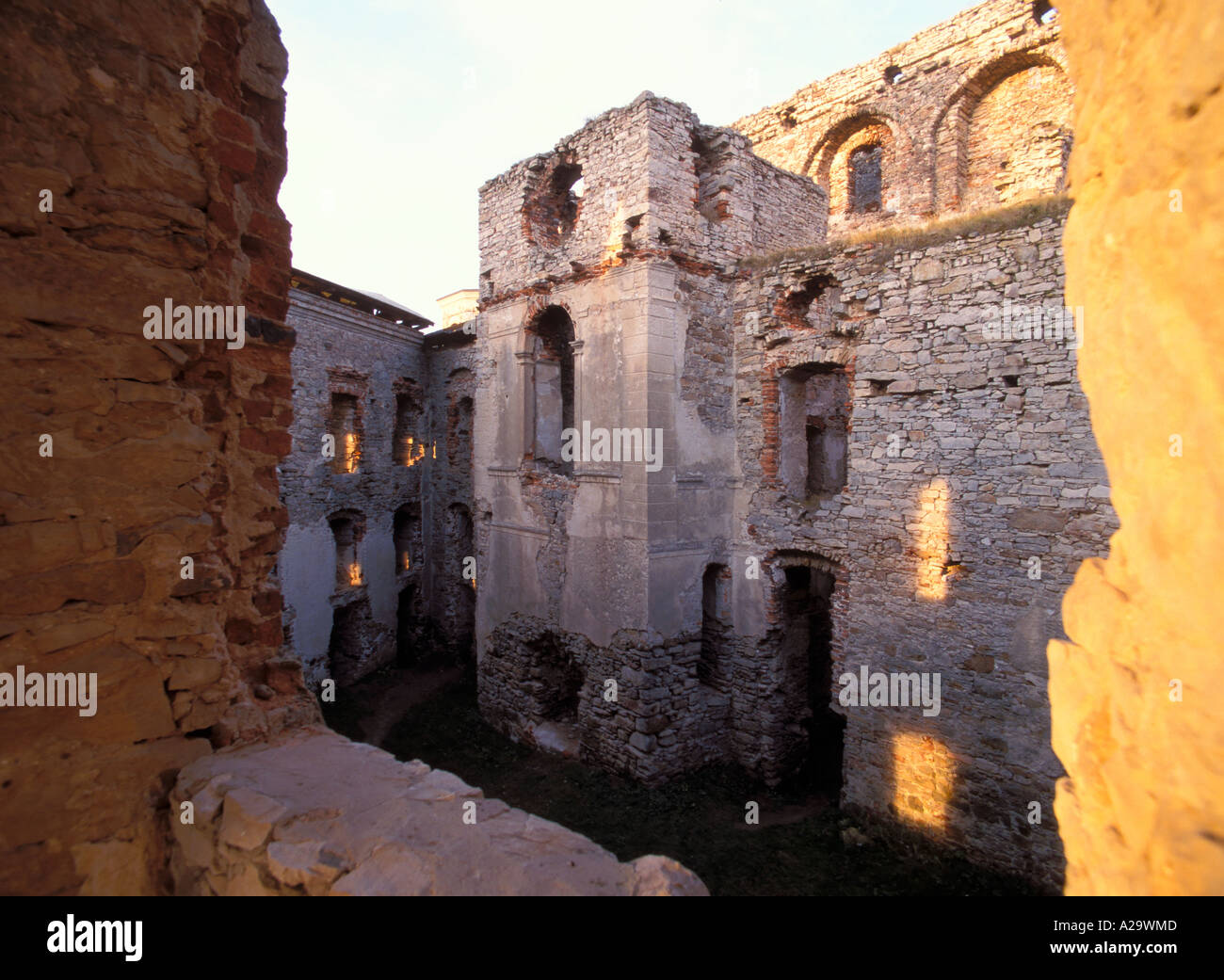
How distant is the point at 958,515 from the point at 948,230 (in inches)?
137

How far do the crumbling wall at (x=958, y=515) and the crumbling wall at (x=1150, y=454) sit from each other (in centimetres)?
604

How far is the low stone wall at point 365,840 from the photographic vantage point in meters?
2.20

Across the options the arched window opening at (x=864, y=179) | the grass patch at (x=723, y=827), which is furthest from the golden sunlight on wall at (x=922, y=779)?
the arched window opening at (x=864, y=179)

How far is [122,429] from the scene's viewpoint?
2803 mm

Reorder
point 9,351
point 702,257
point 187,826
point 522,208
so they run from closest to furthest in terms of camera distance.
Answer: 1. point 9,351
2. point 187,826
3. point 702,257
4. point 522,208

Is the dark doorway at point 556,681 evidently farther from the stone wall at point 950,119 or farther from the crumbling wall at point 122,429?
the stone wall at point 950,119

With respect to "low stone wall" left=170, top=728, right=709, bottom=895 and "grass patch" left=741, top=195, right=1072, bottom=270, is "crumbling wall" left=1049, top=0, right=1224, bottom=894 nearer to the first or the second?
Answer: "low stone wall" left=170, top=728, right=709, bottom=895

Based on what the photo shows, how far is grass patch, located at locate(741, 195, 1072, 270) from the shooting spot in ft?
24.0

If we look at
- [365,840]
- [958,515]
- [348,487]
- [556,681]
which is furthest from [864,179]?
[365,840]
